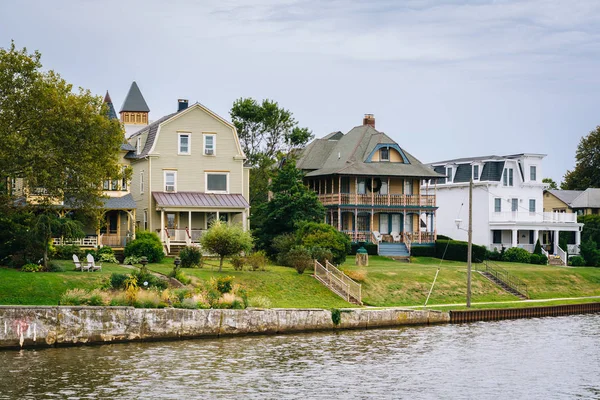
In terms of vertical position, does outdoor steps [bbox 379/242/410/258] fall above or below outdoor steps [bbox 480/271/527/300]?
above

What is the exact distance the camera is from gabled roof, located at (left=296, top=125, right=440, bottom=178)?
6956cm

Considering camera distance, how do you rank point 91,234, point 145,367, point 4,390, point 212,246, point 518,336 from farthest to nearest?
1. point 91,234
2. point 212,246
3. point 518,336
4. point 145,367
5. point 4,390

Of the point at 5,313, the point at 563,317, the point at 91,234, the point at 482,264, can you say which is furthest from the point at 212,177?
the point at 5,313

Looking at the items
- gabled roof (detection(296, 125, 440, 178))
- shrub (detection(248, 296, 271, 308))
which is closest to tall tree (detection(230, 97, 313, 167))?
gabled roof (detection(296, 125, 440, 178))

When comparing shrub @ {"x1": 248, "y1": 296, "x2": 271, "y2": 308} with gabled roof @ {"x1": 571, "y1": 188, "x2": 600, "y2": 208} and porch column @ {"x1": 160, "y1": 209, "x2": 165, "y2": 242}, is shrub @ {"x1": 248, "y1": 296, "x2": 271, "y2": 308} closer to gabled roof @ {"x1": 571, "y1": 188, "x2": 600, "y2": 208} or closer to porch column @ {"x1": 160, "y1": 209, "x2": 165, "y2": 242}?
porch column @ {"x1": 160, "y1": 209, "x2": 165, "y2": 242}

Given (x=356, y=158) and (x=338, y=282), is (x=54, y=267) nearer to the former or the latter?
(x=338, y=282)

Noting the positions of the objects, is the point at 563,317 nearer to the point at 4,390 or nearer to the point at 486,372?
the point at 486,372

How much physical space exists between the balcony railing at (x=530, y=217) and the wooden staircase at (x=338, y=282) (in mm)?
28964

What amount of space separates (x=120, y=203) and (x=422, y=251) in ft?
78.0

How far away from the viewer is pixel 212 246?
49.2 m

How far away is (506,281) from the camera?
5734cm

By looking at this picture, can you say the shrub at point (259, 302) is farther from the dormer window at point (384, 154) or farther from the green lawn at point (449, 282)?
the dormer window at point (384, 154)

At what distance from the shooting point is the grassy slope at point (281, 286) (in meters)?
45.4

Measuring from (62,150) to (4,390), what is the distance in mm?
17839
